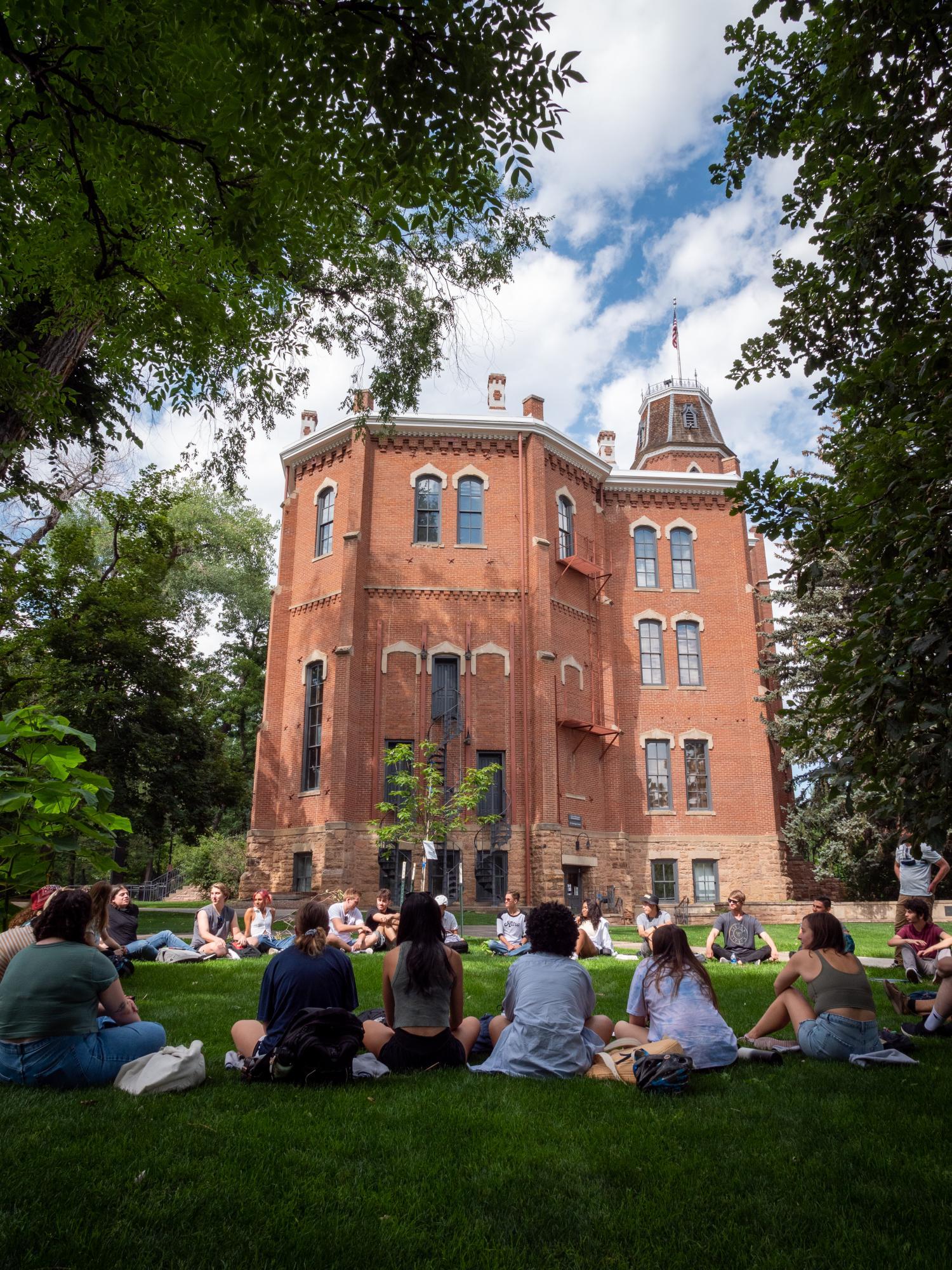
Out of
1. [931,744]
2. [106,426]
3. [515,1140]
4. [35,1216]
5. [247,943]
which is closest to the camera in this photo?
[35,1216]

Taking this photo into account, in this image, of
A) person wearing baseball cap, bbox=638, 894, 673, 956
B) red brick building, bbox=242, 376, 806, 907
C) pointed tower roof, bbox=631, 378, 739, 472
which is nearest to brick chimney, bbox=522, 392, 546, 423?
red brick building, bbox=242, 376, 806, 907

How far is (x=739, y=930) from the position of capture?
1306 centimetres

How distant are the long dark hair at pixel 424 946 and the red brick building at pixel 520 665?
1847 cm

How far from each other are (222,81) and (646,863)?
86.6 feet

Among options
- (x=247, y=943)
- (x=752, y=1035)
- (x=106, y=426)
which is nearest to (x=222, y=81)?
(x=752, y=1035)

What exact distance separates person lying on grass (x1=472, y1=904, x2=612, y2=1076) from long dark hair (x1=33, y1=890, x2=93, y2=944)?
8.63 ft

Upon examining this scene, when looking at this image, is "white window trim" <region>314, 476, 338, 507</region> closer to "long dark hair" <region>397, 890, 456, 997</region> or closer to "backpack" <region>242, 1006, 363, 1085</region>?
"long dark hair" <region>397, 890, 456, 997</region>

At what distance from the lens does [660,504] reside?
31.6m

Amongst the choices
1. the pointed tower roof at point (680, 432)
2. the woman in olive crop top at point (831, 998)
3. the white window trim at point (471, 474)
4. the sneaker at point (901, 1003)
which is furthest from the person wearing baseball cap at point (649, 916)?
the pointed tower roof at point (680, 432)

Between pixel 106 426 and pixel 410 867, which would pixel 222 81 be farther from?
pixel 410 867

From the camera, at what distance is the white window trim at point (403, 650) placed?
26219 millimetres

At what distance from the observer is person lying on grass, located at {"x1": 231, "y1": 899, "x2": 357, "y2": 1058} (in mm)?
5570

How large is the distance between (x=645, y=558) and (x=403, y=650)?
33.0ft

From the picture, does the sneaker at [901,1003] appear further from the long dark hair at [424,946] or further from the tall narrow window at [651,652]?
the tall narrow window at [651,652]
